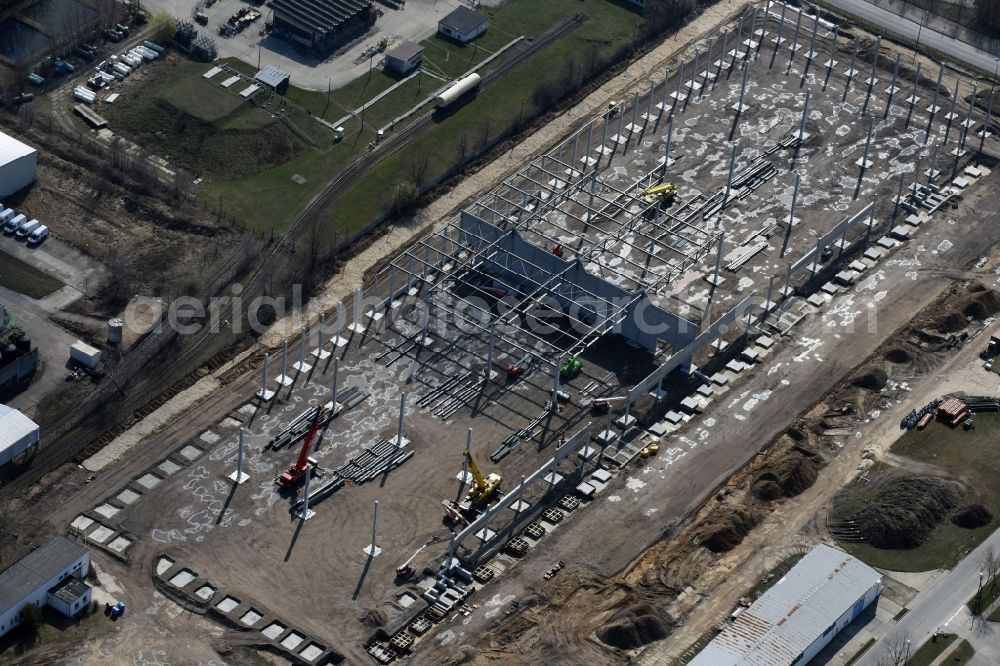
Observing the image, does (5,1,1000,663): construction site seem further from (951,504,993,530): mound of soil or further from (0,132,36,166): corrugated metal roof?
(0,132,36,166): corrugated metal roof

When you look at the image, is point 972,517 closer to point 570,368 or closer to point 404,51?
point 570,368

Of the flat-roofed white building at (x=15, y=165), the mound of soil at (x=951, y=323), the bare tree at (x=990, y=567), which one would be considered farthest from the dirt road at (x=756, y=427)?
Answer: the flat-roofed white building at (x=15, y=165)

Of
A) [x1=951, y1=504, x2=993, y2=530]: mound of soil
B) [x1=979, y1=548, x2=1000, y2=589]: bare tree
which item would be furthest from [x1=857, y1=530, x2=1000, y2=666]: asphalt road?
[x1=951, y1=504, x2=993, y2=530]: mound of soil

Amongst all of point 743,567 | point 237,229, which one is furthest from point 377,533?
point 237,229

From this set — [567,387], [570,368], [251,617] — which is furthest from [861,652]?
[251,617]

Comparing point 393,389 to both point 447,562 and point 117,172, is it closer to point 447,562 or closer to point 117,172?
point 447,562

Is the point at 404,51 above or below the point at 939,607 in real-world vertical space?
above
